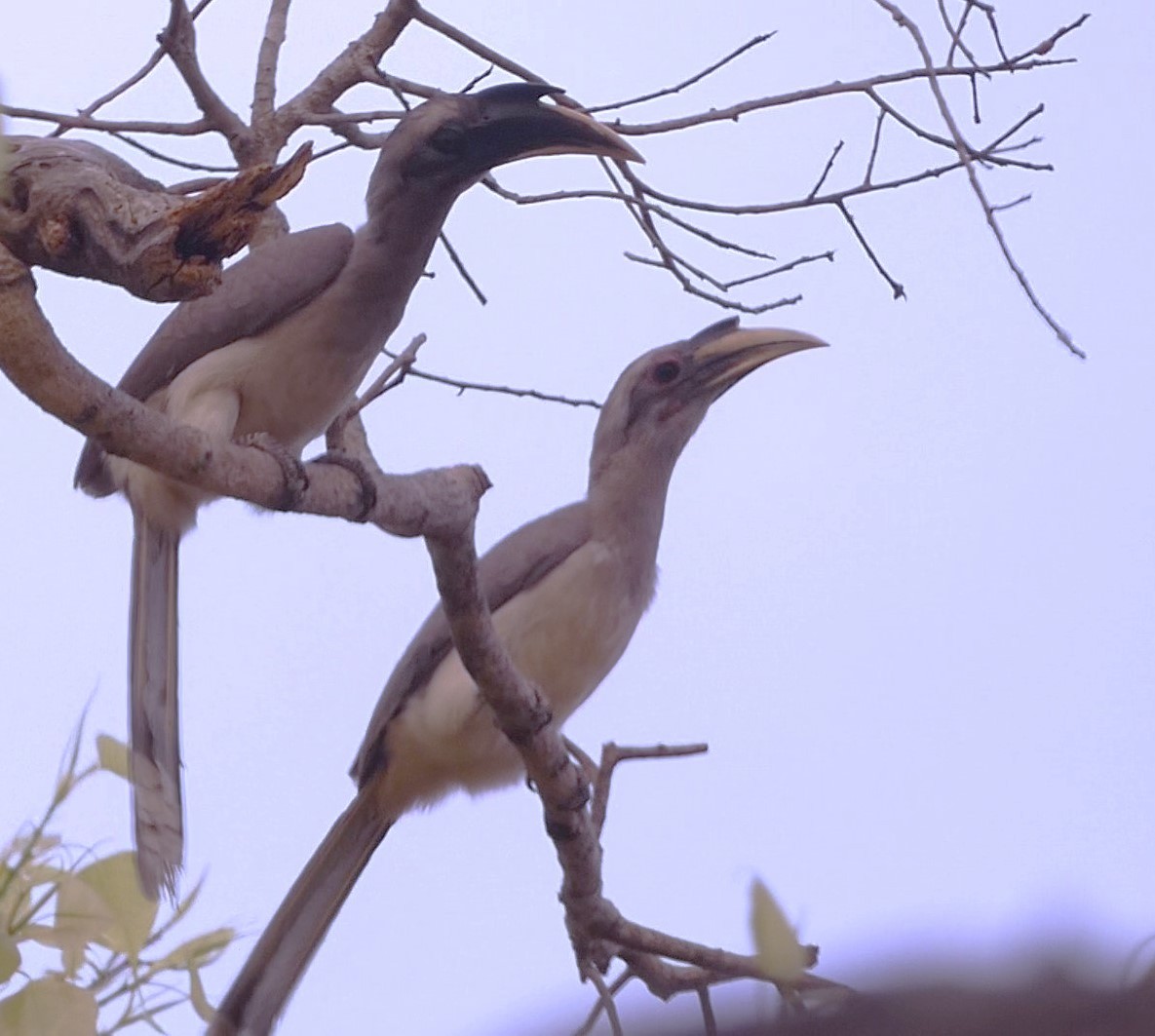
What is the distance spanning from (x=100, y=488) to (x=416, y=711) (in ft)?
2.81

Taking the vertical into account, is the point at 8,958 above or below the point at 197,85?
below

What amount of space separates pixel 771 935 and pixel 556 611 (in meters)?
2.42

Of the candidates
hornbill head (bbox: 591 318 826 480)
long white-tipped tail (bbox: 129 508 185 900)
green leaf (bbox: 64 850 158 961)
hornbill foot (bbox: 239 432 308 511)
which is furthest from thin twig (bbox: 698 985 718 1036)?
hornbill head (bbox: 591 318 826 480)

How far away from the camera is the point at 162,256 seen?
1920mm

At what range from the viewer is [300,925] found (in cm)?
332

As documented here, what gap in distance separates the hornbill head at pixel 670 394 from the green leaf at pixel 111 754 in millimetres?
2255

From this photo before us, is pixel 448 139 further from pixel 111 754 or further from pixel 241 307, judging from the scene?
pixel 111 754

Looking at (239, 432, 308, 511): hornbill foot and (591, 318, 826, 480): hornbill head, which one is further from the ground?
(591, 318, 826, 480): hornbill head

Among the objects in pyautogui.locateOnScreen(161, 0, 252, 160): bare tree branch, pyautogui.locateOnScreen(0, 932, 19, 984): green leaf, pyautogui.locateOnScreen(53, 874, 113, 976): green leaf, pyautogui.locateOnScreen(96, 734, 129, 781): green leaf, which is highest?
pyautogui.locateOnScreen(161, 0, 252, 160): bare tree branch

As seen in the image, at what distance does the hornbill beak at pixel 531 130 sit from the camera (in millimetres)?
3473

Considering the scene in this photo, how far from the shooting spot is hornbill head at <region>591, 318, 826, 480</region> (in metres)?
3.93

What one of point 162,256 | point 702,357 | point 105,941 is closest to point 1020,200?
point 702,357

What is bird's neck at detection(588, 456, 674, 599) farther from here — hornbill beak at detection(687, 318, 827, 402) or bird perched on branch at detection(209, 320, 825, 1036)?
hornbill beak at detection(687, 318, 827, 402)

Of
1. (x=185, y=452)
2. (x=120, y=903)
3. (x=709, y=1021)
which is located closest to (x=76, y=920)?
(x=120, y=903)
